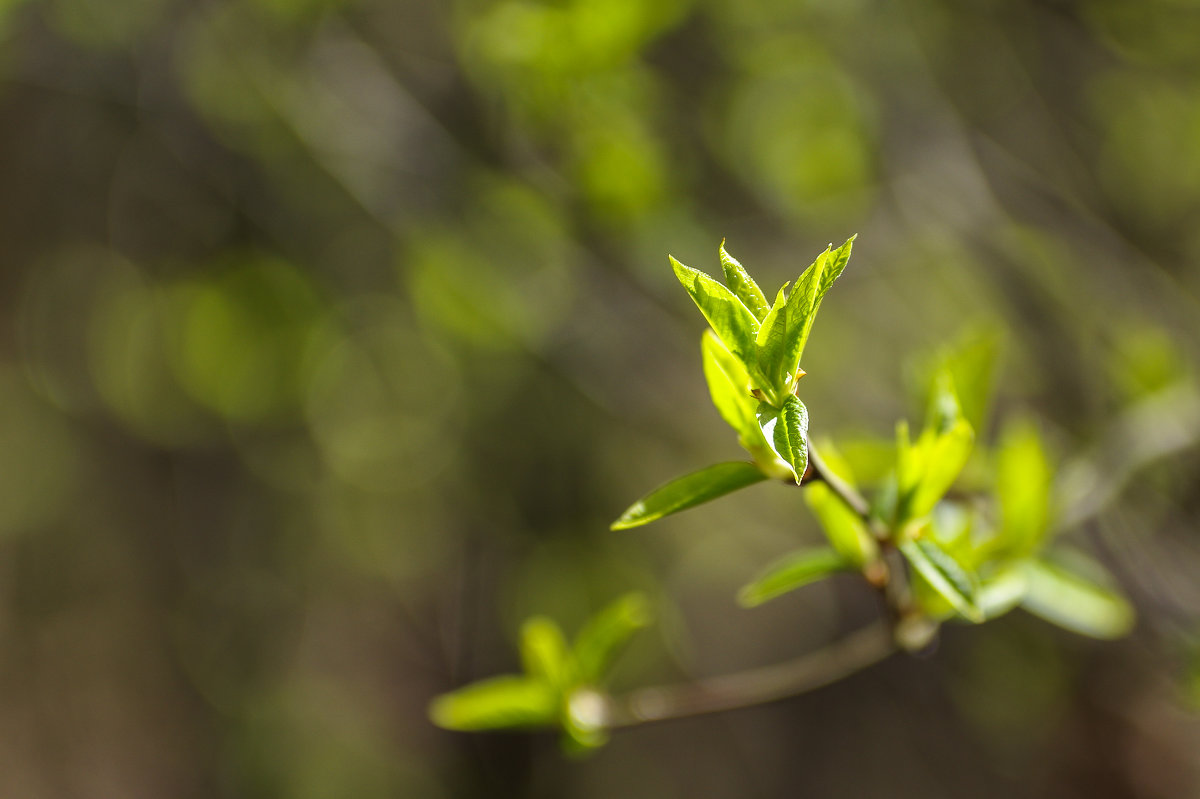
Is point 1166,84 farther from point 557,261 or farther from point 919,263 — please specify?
point 557,261

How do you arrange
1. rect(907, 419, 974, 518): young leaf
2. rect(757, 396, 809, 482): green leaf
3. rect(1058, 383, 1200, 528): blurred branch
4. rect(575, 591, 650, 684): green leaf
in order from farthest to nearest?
rect(1058, 383, 1200, 528): blurred branch
rect(575, 591, 650, 684): green leaf
rect(907, 419, 974, 518): young leaf
rect(757, 396, 809, 482): green leaf

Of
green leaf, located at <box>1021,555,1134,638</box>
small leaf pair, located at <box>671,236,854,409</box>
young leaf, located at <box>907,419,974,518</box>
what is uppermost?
small leaf pair, located at <box>671,236,854,409</box>

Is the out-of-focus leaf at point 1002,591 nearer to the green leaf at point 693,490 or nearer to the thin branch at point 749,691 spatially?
the thin branch at point 749,691

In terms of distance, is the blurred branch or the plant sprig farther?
the blurred branch

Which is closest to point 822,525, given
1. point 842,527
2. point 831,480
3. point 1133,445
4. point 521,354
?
point 842,527

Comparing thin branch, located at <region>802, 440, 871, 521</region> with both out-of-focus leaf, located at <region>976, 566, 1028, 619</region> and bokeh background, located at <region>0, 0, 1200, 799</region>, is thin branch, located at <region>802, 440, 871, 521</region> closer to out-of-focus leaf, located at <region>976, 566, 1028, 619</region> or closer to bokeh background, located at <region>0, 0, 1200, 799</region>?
out-of-focus leaf, located at <region>976, 566, 1028, 619</region>

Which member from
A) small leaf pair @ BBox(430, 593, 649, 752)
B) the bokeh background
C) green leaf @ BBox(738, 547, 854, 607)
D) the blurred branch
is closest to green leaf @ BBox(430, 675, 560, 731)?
A: small leaf pair @ BBox(430, 593, 649, 752)
